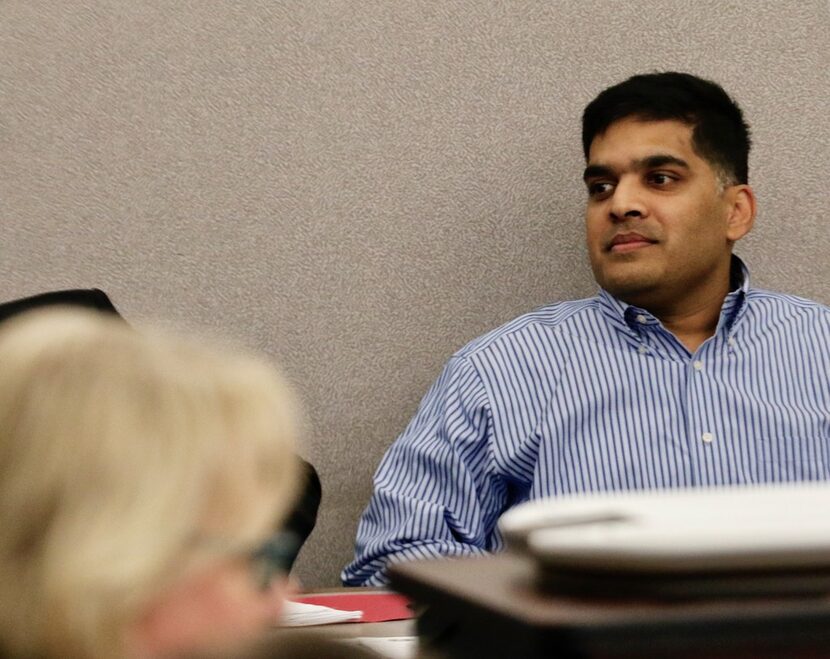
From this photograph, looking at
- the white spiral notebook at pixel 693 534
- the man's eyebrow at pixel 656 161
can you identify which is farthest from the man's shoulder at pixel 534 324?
the white spiral notebook at pixel 693 534

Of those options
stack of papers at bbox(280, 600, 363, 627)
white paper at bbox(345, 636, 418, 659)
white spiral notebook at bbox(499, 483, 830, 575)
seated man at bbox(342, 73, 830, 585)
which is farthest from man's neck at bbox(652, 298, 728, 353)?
white spiral notebook at bbox(499, 483, 830, 575)

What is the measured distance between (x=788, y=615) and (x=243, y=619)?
21 cm

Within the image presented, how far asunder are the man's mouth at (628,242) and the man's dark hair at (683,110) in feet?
0.61

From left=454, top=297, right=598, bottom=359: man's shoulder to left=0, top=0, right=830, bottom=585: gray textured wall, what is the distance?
0.40 feet

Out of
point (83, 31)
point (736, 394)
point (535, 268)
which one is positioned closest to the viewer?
point (736, 394)

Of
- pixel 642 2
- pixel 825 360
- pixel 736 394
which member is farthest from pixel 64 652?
pixel 642 2

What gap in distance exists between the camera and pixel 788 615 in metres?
0.44

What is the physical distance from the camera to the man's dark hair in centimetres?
186

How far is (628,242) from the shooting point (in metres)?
1.81

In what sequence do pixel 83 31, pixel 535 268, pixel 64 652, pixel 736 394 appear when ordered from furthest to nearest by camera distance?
pixel 535 268 → pixel 83 31 → pixel 736 394 → pixel 64 652

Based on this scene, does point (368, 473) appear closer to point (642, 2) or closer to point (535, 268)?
point (535, 268)

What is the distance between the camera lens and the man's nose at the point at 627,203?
180 cm

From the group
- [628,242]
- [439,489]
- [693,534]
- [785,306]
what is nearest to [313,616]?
[693,534]

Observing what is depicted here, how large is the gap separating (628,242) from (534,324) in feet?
0.67
